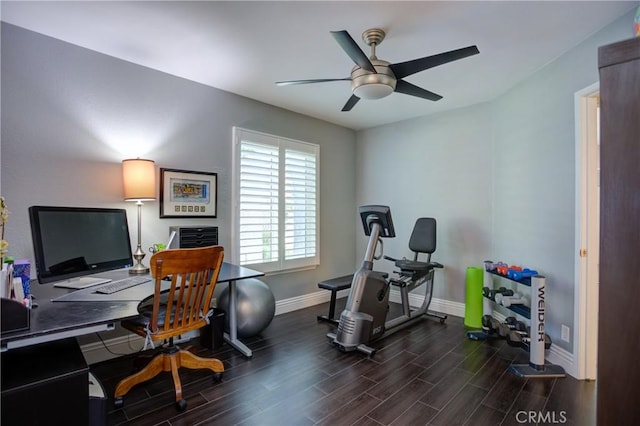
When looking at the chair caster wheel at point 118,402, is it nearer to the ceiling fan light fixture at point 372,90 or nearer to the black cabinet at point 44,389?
the black cabinet at point 44,389

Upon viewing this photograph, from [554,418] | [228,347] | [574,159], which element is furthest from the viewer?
[228,347]

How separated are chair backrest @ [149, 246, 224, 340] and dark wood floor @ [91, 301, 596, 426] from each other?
52cm

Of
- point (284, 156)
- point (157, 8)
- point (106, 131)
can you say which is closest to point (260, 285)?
point (284, 156)

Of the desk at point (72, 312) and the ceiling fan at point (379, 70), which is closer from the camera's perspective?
the desk at point (72, 312)

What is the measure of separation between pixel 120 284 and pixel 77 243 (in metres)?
0.38

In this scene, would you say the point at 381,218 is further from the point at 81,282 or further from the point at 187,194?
the point at 81,282

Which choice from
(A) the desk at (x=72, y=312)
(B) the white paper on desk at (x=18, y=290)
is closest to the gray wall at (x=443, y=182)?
(A) the desk at (x=72, y=312)

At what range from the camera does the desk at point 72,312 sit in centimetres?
131

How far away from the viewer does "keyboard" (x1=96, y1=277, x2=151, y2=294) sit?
6.48 feet

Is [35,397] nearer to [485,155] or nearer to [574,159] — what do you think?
[574,159]

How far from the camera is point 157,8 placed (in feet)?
6.66

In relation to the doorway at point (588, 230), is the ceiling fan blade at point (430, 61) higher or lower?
higher

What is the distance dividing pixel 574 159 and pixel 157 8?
324cm

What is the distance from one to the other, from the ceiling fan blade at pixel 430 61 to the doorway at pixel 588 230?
1204mm
